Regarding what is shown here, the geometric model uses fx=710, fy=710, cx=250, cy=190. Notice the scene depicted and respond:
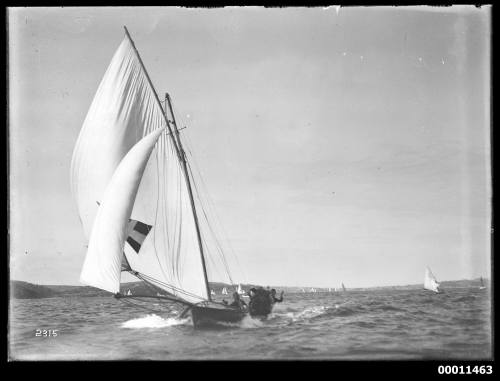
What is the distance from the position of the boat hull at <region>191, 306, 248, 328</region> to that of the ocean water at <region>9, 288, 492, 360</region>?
0.57ft

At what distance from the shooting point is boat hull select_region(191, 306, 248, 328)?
18.4 metres

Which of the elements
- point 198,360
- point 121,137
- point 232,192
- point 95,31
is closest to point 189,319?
point 198,360

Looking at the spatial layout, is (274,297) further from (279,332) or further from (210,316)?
(210,316)

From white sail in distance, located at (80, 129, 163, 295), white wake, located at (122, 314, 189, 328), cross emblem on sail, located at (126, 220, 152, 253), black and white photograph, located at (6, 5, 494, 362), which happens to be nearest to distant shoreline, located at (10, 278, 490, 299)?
black and white photograph, located at (6, 5, 494, 362)

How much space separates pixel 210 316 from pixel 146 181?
154 inches

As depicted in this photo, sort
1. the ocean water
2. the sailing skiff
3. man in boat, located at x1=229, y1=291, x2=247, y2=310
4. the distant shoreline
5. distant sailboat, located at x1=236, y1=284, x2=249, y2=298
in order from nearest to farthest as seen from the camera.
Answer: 1. the ocean water
2. the distant shoreline
3. the sailing skiff
4. man in boat, located at x1=229, y1=291, x2=247, y2=310
5. distant sailboat, located at x1=236, y1=284, x2=249, y2=298

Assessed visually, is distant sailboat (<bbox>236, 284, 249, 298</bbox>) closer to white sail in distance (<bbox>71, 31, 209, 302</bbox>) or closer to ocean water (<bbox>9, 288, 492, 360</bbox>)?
ocean water (<bbox>9, 288, 492, 360</bbox>)

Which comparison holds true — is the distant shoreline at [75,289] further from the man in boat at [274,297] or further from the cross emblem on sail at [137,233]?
the cross emblem on sail at [137,233]

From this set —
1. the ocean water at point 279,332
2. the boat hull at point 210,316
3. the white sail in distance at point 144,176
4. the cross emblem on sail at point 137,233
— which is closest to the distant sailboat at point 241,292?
the boat hull at point 210,316

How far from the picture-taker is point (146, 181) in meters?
18.7

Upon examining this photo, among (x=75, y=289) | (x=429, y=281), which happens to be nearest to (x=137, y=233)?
(x=75, y=289)

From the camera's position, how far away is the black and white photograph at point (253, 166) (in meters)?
18.1

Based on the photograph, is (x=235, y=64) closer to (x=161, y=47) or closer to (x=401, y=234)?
(x=161, y=47)

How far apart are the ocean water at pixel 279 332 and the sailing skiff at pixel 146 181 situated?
2.66 feet
